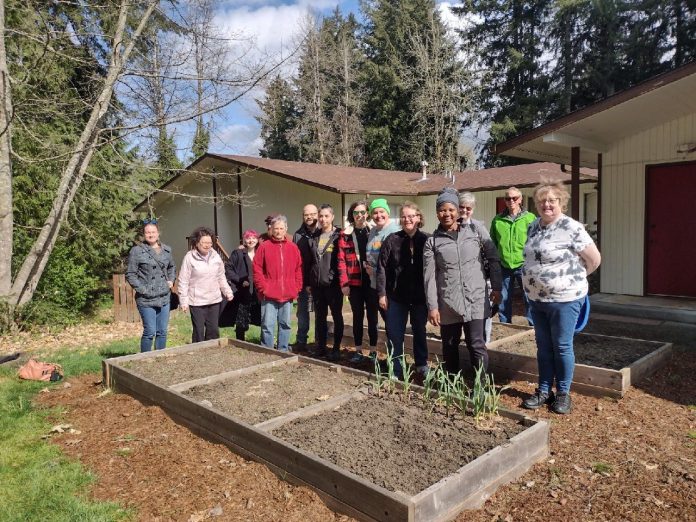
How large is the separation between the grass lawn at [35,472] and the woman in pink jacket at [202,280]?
1.67 meters

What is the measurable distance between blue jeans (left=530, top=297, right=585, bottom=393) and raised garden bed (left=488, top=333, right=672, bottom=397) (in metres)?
0.58

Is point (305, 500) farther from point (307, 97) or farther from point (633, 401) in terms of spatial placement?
point (307, 97)

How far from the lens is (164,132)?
45.0 feet

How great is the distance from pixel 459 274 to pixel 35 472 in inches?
135

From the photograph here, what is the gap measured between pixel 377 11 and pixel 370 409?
36195 millimetres

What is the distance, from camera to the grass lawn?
307 centimetres

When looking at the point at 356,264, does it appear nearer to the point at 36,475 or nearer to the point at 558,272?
the point at 558,272

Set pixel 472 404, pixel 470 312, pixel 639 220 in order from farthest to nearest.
Answer: 1. pixel 639 220
2. pixel 470 312
3. pixel 472 404

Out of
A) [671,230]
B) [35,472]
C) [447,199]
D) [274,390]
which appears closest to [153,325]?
[274,390]

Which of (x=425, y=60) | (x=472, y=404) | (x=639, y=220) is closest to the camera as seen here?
(x=472, y=404)

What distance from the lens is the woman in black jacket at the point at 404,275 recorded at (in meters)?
4.80

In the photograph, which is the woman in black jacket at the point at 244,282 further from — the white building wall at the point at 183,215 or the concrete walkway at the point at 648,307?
the white building wall at the point at 183,215

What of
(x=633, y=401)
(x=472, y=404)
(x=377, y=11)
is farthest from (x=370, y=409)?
(x=377, y=11)

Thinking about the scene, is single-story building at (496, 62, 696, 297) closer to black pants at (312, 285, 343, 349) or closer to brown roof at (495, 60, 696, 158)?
brown roof at (495, 60, 696, 158)
